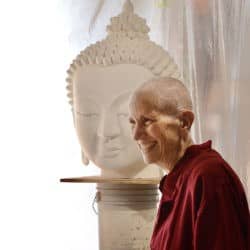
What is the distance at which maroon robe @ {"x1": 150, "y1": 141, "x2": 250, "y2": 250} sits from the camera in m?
1.15

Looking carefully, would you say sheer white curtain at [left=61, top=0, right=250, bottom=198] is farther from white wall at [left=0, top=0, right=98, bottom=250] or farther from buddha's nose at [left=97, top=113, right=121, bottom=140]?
white wall at [left=0, top=0, right=98, bottom=250]

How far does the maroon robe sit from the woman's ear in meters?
0.05

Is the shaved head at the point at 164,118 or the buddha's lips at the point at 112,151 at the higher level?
the shaved head at the point at 164,118

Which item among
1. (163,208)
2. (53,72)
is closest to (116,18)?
(53,72)

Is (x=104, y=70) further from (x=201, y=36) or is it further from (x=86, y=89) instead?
(x=201, y=36)

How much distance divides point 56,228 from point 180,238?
102cm

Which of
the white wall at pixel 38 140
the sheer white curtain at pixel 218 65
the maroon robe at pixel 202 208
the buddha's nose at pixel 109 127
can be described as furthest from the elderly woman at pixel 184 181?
the white wall at pixel 38 140

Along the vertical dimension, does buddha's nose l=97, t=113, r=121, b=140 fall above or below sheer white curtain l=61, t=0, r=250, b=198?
below

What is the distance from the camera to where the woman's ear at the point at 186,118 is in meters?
1.31

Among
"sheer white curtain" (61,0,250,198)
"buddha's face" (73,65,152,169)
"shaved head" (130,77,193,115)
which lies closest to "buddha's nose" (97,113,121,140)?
"buddha's face" (73,65,152,169)

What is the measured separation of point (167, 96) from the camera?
1.32 m

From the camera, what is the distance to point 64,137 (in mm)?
2131

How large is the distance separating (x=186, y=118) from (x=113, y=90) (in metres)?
0.47

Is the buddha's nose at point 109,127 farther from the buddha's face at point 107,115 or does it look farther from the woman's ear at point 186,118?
the woman's ear at point 186,118
